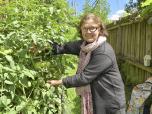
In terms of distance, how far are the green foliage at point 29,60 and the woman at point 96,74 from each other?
0.17 metres

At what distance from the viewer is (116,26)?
1304cm

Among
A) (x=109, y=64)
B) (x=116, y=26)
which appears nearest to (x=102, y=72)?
(x=109, y=64)

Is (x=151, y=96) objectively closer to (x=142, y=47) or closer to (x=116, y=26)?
(x=142, y=47)

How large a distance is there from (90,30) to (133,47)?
666cm

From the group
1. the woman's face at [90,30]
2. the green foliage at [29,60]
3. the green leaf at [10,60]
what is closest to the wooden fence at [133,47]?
the woman's face at [90,30]

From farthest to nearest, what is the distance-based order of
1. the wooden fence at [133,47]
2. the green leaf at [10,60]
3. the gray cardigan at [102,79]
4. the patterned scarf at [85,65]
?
the wooden fence at [133,47] → the patterned scarf at [85,65] → the gray cardigan at [102,79] → the green leaf at [10,60]

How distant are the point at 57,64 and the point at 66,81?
0.75 ft

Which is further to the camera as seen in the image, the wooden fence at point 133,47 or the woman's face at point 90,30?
the wooden fence at point 133,47

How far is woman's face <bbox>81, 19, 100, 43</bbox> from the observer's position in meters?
3.82

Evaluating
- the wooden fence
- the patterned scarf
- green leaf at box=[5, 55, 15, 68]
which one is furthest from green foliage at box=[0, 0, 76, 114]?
the wooden fence

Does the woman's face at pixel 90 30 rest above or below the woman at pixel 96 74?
above

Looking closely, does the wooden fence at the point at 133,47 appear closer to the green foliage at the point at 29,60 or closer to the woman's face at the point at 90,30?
the woman's face at the point at 90,30

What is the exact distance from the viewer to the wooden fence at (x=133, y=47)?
8.81m

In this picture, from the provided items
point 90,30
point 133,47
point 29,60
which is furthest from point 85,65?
point 133,47
